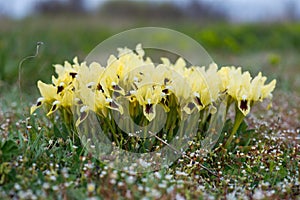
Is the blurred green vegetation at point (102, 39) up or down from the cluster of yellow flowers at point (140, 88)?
up

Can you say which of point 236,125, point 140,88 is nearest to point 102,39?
point 236,125

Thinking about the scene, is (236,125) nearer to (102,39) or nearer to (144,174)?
(144,174)

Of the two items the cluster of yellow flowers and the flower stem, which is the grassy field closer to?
the flower stem

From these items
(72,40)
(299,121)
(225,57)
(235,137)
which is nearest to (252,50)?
(225,57)

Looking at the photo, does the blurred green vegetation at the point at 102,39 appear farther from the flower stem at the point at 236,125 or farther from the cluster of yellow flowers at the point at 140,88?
the flower stem at the point at 236,125

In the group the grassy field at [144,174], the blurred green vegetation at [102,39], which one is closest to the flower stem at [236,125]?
the grassy field at [144,174]

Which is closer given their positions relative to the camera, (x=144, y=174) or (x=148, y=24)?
(x=144, y=174)

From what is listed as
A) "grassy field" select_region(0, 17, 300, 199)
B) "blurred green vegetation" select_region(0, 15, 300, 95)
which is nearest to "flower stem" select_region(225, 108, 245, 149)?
"grassy field" select_region(0, 17, 300, 199)
